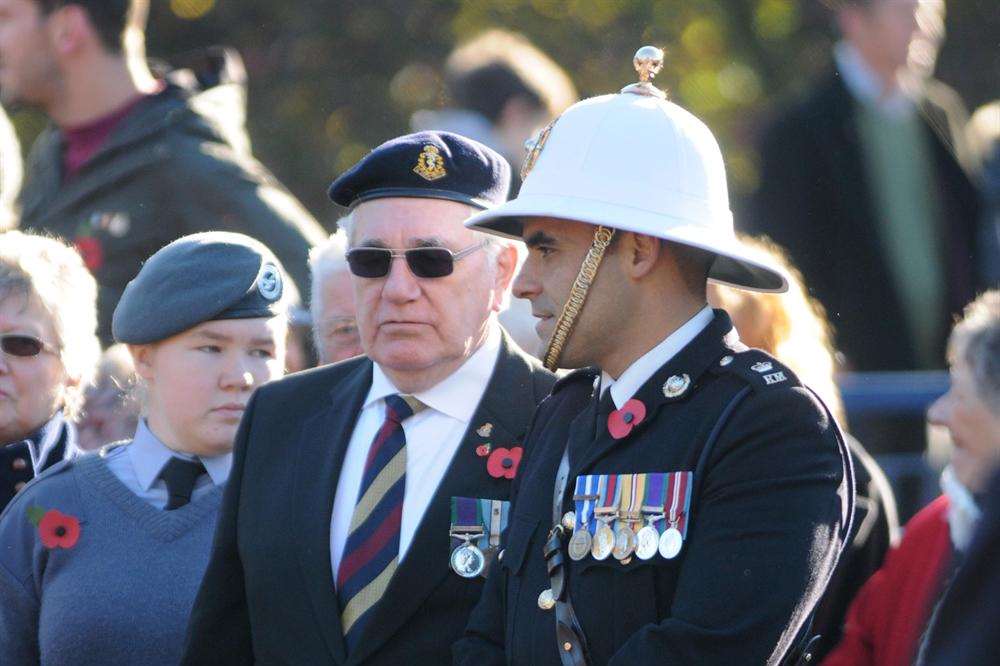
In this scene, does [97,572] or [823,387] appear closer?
[97,572]

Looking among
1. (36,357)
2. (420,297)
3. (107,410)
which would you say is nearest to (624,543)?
(420,297)

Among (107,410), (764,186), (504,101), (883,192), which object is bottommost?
(504,101)

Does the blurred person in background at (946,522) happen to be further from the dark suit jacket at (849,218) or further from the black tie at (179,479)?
the dark suit jacket at (849,218)

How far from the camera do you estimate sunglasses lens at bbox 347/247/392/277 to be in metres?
4.62

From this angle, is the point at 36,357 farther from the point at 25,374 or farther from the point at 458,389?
the point at 458,389

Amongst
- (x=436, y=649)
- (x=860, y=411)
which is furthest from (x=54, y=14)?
(x=436, y=649)

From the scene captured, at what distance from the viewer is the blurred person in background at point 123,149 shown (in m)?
6.90

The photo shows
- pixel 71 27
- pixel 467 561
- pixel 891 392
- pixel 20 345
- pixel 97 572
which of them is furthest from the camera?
pixel 71 27

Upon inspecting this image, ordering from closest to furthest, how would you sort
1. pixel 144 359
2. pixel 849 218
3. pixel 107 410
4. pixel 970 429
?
pixel 970 429
pixel 144 359
pixel 107 410
pixel 849 218

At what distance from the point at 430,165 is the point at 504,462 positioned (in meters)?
0.76

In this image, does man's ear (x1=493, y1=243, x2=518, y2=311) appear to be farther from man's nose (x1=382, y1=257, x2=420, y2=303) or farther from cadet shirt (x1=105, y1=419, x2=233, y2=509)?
cadet shirt (x1=105, y1=419, x2=233, y2=509)

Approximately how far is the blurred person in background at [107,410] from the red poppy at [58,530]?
120 cm

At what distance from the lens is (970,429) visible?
Answer: 4.17 metres

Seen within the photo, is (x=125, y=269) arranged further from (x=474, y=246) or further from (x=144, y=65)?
(x=474, y=246)
